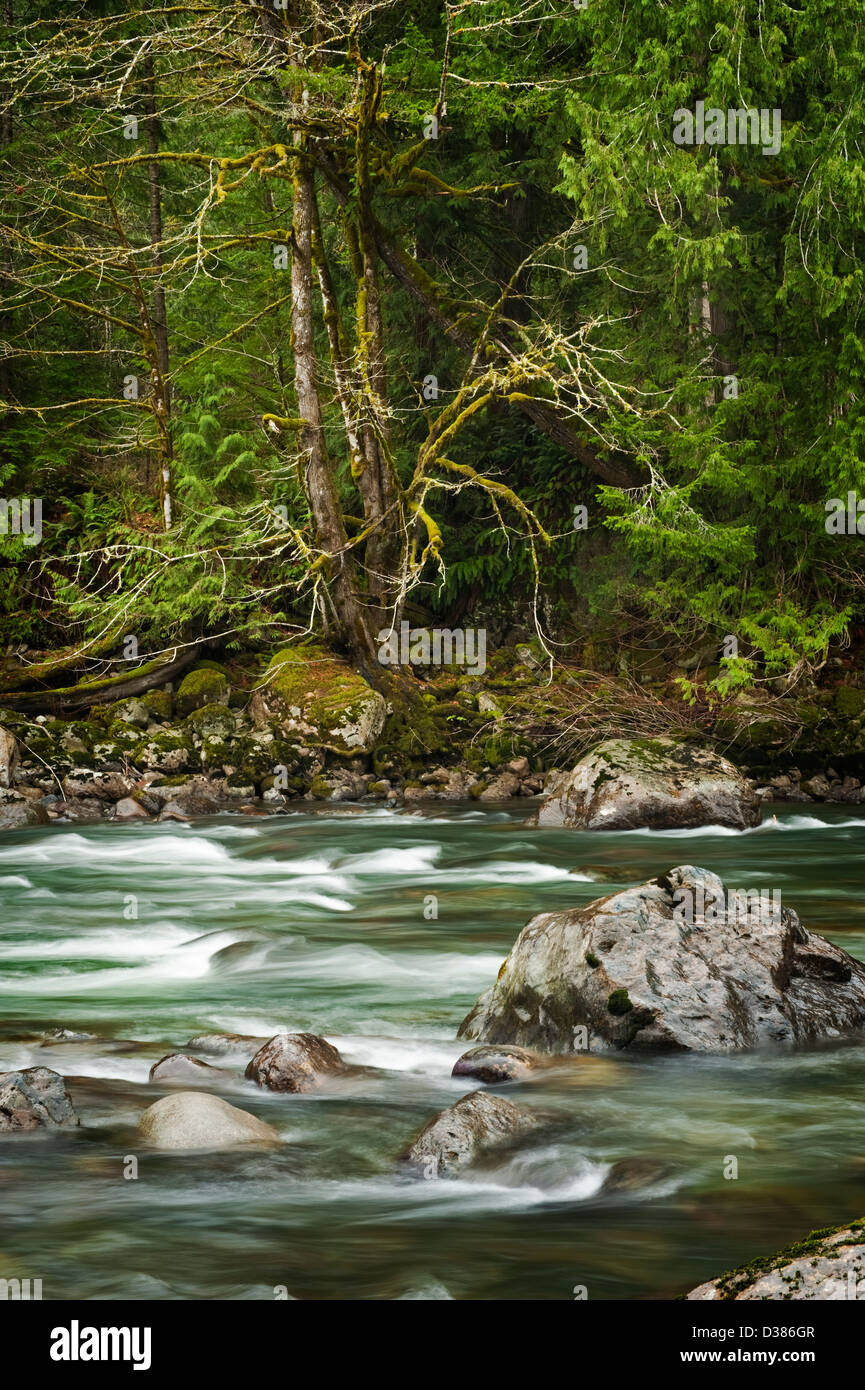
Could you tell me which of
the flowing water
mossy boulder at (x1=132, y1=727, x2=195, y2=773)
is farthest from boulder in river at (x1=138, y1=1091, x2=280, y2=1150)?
mossy boulder at (x1=132, y1=727, x2=195, y2=773)

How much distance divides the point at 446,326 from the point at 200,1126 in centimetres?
1471

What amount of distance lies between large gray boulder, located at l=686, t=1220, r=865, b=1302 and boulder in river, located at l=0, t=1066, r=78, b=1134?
3.20 metres

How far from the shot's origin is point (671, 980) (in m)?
6.60

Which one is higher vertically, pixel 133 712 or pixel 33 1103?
pixel 133 712

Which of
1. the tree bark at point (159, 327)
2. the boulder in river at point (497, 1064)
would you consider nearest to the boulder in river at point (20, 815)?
the tree bark at point (159, 327)

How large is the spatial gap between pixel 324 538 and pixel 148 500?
4.49m

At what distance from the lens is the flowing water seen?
4.45 metres

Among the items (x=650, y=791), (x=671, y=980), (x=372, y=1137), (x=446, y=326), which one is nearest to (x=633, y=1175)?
(x=372, y=1137)

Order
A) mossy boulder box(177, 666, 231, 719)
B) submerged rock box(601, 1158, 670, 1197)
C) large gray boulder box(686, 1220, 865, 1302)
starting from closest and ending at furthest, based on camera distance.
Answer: large gray boulder box(686, 1220, 865, 1302)
submerged rock box(601, 1158, 670, 1197)
mossy boulder box(177, 666, 231, 719)

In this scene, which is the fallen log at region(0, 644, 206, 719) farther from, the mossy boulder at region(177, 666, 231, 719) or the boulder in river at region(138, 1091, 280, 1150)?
the boulder in river at region(138, 1091, 280, 1150)

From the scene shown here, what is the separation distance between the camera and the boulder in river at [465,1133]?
5305 mm

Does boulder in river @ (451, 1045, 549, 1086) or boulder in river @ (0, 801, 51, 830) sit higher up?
boulder in river @ (0, 801, 51, 830)

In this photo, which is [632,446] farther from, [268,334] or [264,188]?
[264,188]

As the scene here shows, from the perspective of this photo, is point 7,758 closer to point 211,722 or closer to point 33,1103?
point 211,722
